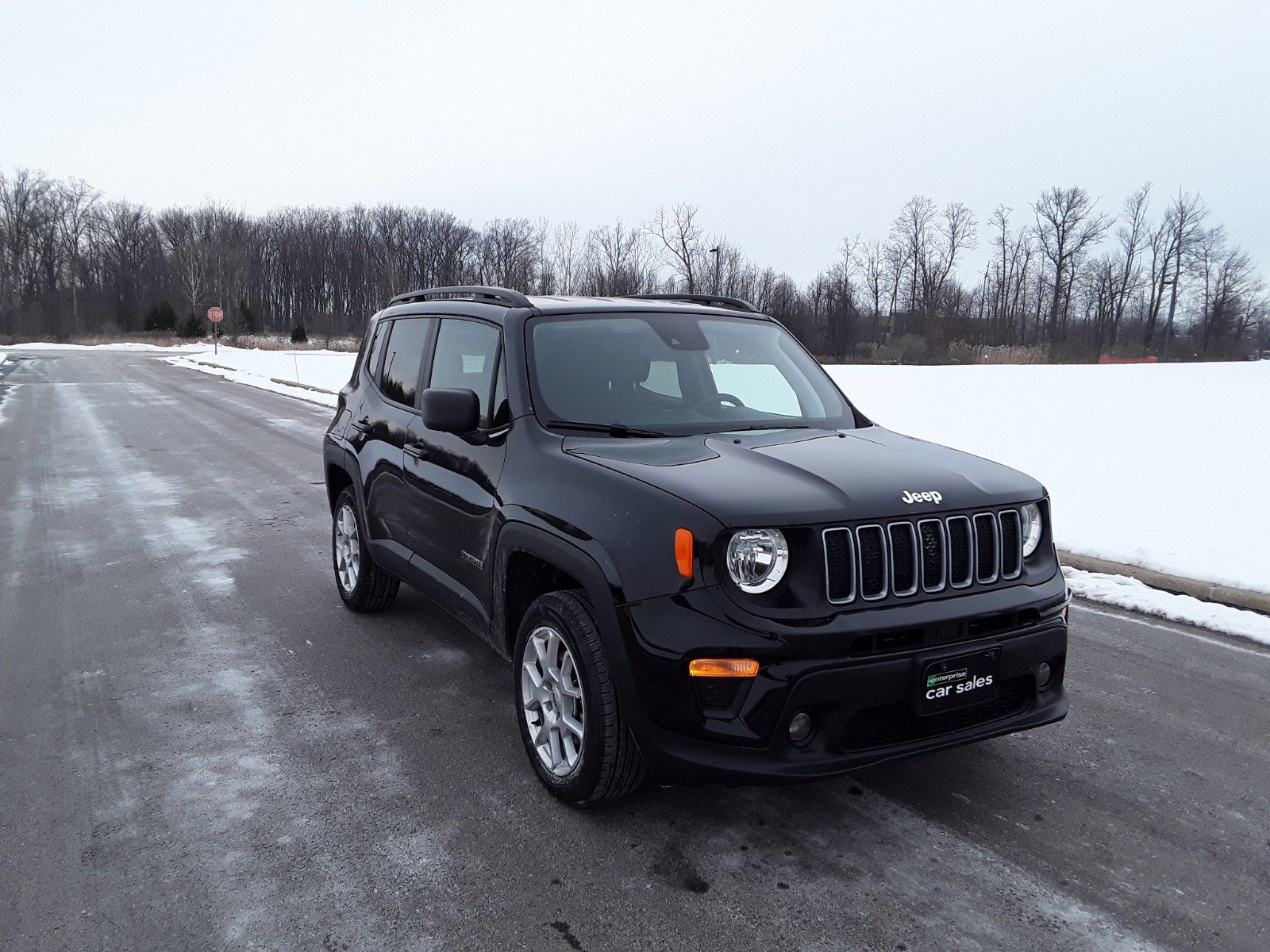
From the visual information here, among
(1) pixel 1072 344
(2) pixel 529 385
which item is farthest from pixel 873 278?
(2) pixel 529 385

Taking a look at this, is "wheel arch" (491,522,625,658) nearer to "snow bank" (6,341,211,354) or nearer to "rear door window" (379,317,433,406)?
"rear door window" (379,317,433,406)

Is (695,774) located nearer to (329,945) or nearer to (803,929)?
(803,929)

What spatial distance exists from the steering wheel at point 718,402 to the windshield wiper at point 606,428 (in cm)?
36

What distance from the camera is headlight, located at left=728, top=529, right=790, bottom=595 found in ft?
9.49

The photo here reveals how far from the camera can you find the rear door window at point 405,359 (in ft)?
16.4

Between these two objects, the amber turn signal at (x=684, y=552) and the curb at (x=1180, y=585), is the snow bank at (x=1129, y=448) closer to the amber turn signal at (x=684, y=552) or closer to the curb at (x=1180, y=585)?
the curb at (x=1180, y=585)

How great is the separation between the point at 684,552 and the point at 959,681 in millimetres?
1030

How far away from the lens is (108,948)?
2596mm

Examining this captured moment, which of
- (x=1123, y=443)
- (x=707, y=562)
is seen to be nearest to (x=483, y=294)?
(x=707, y=562)

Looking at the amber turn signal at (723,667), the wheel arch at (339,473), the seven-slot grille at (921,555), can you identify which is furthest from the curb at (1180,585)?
the wheel arch at (339,473)

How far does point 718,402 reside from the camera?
425 centimetres

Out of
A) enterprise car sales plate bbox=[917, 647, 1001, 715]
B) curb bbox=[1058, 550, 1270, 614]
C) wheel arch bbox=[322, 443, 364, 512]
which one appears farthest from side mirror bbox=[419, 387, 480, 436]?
curb bbox=[1058, 550, 1270, 614]

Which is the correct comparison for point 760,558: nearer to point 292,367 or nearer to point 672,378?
point 672,378

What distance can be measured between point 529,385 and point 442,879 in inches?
79.2
